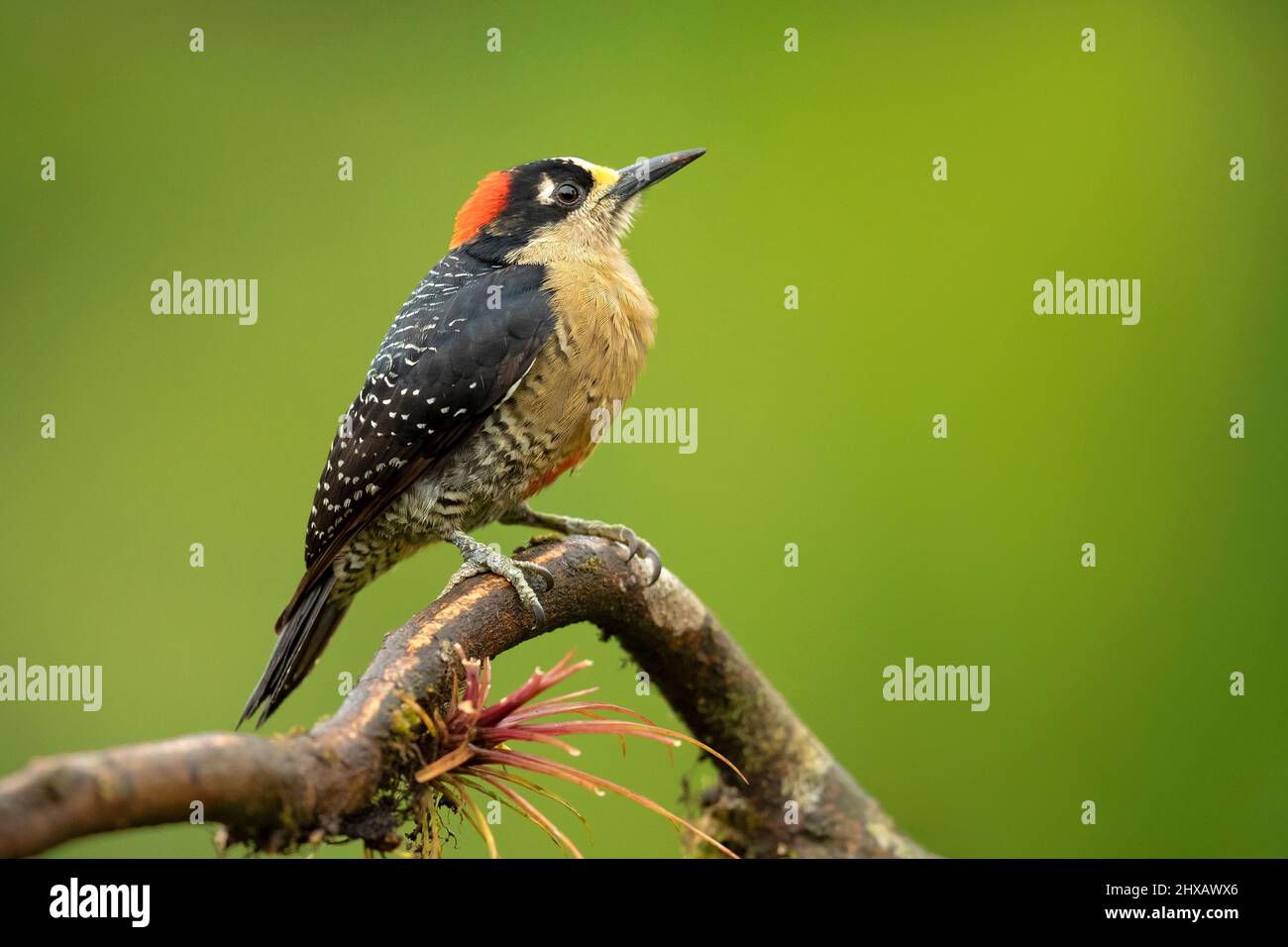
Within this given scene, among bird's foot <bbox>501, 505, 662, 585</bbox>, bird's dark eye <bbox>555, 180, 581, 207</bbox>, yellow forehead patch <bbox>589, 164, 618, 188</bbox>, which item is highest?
yellow forehead patch <bbox>589, 164, 618, 188</bbox>

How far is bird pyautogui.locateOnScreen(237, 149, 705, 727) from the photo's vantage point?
2650 millimetres

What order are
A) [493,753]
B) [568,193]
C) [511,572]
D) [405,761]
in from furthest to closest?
[568,193], [511,572], [493,753], [405,761]

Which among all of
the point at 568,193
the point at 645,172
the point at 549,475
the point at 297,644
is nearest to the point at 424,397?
the point at 549,475

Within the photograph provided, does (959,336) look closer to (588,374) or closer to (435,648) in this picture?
(588,374)

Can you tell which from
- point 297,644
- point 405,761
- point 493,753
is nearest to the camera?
point 405,761

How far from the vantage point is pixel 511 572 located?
7.06 feet

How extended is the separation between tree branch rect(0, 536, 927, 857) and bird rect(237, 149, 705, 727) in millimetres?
175

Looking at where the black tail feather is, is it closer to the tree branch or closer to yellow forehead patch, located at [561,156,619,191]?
the tree branch

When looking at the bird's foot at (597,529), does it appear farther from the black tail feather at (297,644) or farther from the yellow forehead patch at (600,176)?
the yellow forehead patch at (600,176)

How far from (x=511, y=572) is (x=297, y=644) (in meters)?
0.75

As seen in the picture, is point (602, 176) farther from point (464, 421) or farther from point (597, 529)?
point (597, 529)

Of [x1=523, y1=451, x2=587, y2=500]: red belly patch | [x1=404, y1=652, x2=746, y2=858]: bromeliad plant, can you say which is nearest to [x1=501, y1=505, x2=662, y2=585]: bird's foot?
[x1=523, y1=451, x2=587, y2=500]: red belly patch

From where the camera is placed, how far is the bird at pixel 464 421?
2.65 meters
